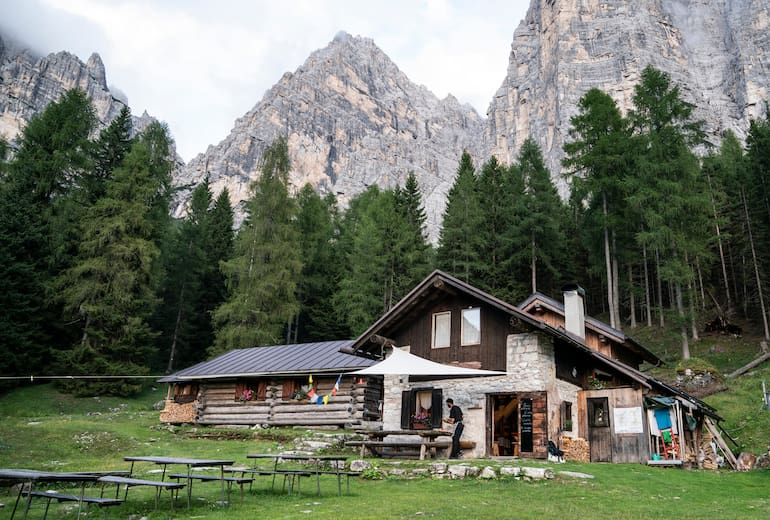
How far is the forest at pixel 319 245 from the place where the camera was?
32469 mm

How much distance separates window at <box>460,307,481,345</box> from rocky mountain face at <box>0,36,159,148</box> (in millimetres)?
107296

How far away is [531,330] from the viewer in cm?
1816

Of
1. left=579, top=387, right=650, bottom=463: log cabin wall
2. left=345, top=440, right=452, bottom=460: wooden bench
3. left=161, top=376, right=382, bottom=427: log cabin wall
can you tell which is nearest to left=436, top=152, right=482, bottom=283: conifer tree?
left=161, top=376, right=382, bottom=427: log cabin wall

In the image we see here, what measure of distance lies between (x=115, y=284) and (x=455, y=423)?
24182mm

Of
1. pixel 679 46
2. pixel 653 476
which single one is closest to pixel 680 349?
pixel 653 476

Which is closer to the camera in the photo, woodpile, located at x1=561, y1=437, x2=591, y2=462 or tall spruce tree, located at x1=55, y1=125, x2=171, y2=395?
woodpile, located at x1=561, y1=437, x2=591, y2=462

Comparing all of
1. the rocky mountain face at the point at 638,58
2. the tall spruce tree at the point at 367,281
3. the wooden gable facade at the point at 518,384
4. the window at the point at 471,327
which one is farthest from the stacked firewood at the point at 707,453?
the rocky mountain face at the point at 638,58

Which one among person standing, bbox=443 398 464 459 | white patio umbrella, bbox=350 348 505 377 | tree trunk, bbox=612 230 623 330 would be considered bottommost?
person standing, bbox=443 398 464 459

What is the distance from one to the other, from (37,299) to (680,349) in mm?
36880

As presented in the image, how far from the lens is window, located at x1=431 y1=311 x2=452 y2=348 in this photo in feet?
66.0

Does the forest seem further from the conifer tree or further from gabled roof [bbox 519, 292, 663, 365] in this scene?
gabled roof [bbox 519, 292, 663, 365]

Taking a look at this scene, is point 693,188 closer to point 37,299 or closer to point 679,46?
point 37,299

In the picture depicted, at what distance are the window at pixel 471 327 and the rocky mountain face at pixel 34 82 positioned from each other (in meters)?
107

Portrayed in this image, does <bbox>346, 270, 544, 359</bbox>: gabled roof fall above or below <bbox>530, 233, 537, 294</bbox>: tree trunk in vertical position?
below
